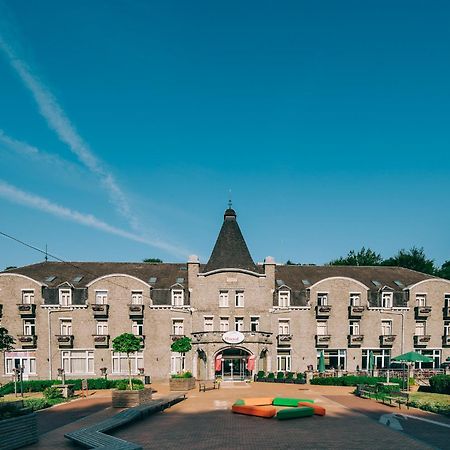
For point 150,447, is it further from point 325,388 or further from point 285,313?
point 285,313

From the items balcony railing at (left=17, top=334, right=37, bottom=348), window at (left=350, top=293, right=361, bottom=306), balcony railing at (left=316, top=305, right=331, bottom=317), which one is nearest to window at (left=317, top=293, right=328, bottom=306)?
balcony railing at (left=316, top=305, right=331, bottom=317)

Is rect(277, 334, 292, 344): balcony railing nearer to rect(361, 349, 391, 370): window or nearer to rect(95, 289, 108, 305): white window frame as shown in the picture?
rect(361, 349, 391, 370): window

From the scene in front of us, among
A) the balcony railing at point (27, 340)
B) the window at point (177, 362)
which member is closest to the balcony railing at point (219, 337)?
the window at point (177, 362)

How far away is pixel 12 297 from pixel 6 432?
89.2 ft

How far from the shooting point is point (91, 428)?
50.0 feet

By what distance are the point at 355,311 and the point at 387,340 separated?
13.0ft

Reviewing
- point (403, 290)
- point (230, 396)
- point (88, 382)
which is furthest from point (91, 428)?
point (403, 290)

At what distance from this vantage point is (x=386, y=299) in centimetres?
4016

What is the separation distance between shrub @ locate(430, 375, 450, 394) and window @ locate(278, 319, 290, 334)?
46.2 ft

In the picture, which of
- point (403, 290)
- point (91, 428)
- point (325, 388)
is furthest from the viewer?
point (403, 290)

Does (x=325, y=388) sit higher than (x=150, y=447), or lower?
lower

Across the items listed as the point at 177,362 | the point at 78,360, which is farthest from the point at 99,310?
the point at 177,362

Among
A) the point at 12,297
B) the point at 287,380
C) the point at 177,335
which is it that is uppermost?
the point at 12,297

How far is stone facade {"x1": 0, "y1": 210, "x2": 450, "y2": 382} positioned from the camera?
1465 inches
